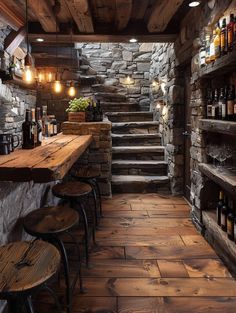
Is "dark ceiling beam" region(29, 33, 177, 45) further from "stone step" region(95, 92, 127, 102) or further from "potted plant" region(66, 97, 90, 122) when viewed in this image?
"stone step" region(95, 92, 127, 102)

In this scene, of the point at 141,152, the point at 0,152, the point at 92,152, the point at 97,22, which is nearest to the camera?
the point at 0,152

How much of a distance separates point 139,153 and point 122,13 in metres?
2.45

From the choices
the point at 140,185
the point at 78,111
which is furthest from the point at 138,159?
the point at 78,111

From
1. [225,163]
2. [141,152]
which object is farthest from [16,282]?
[141,152]

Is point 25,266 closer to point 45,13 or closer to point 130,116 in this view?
point 45,13

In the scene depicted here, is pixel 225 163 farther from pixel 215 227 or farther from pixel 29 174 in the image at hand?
pixel 29 174

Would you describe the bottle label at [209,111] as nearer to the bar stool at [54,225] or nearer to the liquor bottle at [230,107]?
the liquor bottle at [230,107]

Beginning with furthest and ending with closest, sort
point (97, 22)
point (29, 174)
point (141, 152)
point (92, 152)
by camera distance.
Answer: point (141, 152) → point (92, 152) → point (97, 22) → point (29, 174)

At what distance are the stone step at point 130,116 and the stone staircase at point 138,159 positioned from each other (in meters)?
0.17

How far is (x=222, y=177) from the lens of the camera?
101 inches

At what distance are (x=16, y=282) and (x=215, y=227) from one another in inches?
82.8

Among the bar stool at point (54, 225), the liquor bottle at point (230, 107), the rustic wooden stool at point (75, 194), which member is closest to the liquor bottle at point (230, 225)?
the liquor bottle at point (230, 107)

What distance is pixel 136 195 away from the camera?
475cm

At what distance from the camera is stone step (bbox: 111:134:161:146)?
5625 millimetres
